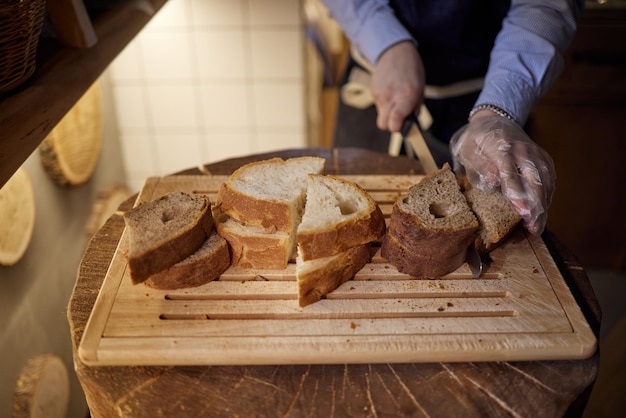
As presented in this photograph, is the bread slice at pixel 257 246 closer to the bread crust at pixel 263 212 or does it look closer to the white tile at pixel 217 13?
Answer: the bread crust at pixel 263 212

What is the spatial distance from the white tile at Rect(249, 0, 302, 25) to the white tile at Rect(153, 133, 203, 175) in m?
0.75

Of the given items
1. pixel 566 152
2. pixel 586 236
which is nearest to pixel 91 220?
pixel 566 152

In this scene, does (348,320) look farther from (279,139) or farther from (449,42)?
(279,139)

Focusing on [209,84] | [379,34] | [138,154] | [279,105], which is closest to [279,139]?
[279,105]

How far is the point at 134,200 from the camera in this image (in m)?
1.61

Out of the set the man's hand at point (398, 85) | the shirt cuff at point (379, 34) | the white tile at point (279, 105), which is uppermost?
the shirt cuff at point (379, 34)

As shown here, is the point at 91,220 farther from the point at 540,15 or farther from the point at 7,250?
the point at 540,15

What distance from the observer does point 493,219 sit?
4.23 feet

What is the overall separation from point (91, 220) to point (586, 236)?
2.49 metres

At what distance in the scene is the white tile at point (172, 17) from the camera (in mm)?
2639

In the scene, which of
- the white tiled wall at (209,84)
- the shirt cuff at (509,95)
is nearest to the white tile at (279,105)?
the white tiled wall at (209,84)

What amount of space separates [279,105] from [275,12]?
0.49 metres

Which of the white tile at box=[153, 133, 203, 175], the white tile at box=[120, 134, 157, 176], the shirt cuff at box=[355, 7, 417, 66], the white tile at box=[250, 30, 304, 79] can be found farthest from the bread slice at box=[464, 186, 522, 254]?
the white tile at box=[120, 134, 157, 176]

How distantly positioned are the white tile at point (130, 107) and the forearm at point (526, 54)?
1888mm
